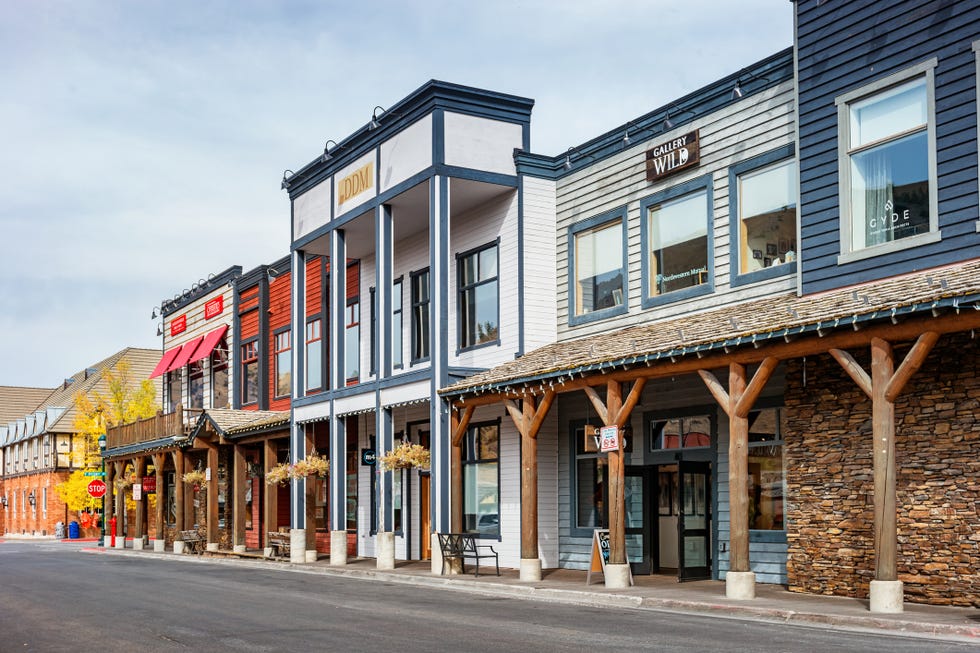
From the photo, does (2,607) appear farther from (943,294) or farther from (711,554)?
(943,294)

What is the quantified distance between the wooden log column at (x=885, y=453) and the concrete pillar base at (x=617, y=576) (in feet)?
15.4

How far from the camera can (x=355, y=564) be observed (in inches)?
1002

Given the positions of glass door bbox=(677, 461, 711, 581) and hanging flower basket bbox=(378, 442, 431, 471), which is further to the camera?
hanging flower basket bbox=(378, 442, 431, 471)

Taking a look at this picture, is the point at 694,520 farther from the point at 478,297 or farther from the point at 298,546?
the point at 298,546

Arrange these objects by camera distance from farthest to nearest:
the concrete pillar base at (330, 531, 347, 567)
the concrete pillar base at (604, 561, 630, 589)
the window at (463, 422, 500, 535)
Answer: the concrete pillar base at (330, 531, 347, 567), the window at (463, 422, 500, 535), the concrete pillar base at (604, 561, 630, 589)

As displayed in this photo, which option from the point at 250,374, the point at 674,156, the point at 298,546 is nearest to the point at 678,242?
the point at 674,156

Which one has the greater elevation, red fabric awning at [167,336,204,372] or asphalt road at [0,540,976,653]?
red fabric awning at [167,336,204,372]

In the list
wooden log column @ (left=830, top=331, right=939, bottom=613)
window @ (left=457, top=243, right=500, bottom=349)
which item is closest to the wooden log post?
window @ (left=457, top=243, right=500, bottom=349)

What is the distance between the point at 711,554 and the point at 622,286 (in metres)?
5.04

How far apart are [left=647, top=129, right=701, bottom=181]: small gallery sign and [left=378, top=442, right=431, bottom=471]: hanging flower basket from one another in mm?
7097

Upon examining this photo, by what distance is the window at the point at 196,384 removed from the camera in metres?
39.9

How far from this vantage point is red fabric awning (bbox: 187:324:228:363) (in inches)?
1491

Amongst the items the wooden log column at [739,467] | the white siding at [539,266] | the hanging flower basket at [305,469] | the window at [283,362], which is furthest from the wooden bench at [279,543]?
the wooden log column at [739,467]

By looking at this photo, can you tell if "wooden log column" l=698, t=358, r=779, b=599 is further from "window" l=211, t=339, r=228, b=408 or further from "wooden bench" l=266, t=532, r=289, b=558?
"window" l=211, t=339, r=228, b=408
